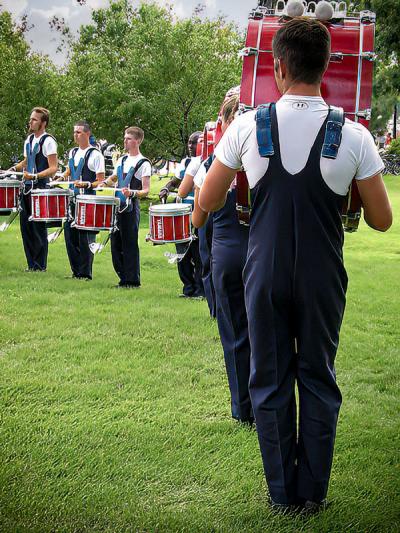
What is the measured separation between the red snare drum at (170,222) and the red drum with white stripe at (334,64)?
4359 millimetres

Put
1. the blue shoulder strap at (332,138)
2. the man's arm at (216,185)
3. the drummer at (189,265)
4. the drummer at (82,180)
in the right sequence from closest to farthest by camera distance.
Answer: the blue shoulder strap at (332,138)
the man's arm at (216,185)
the drummer at (189,265)
the drummer at (82,180)

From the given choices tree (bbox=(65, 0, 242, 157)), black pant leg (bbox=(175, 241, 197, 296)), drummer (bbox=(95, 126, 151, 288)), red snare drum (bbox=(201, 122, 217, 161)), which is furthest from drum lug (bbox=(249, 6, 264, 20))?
tree (bbox=(65, 0, 242, 157))

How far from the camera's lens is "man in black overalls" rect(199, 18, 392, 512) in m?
3.12

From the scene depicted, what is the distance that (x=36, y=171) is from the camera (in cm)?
1043

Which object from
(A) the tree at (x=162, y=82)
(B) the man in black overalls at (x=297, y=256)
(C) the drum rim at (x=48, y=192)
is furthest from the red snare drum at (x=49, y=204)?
(A) the tree at (x=162, y=82)

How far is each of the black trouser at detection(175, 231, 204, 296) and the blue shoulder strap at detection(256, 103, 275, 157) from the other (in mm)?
6113

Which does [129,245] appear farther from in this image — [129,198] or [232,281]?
[232,281]

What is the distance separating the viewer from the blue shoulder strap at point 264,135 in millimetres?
3102

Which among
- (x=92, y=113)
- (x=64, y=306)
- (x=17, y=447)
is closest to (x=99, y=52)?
(x=92, y=113)

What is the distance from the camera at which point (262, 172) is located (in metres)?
3.16

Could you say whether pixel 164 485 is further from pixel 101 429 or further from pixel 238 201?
pixel 238 201

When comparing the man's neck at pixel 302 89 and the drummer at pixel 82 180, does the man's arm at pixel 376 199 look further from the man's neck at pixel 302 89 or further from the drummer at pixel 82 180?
the drummer at pixel 82 180

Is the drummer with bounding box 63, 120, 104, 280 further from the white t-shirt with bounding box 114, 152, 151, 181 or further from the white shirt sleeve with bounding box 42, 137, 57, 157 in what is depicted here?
the white t-shirt with bounding box 114, 152, 151, 181

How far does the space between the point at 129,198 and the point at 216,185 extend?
642cm
